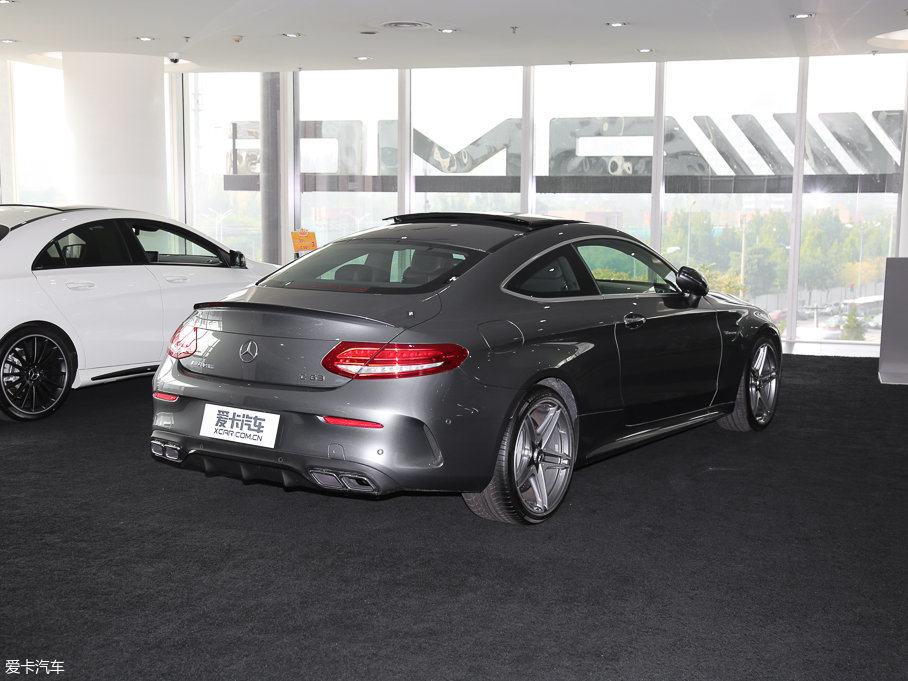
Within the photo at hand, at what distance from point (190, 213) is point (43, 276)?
1056 cm

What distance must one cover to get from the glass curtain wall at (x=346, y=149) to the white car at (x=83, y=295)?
790 centimetres

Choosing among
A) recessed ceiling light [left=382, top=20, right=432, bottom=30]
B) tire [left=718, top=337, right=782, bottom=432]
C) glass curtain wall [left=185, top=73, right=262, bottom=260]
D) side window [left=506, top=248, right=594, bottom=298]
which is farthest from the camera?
glass curtain wall [left=185, top=73, right=262, bottom=260]

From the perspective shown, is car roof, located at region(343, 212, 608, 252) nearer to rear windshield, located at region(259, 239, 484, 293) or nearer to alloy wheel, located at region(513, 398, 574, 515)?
rear windshield, located at region(259, 239, 484, 293)

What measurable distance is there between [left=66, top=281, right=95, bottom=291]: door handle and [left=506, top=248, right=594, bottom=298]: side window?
352cm

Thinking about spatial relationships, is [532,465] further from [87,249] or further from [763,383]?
[87,249]

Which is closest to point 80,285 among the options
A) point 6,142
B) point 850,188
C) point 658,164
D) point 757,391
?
point 757,391

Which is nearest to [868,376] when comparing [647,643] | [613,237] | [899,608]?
[613,237]

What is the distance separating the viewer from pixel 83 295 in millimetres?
6438

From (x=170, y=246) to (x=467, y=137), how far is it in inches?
316

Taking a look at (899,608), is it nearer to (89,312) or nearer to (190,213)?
(89,312)

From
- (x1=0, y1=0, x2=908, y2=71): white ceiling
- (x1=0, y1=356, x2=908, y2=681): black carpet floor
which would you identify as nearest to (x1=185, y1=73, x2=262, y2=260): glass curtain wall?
(x1=0, y1=0, x2=908, y2=71): white ceiling

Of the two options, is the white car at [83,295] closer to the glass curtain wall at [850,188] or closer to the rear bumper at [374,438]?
the rear bumper at [374,438]

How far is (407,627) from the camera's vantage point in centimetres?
320

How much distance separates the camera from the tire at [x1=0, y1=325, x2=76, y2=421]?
6.11 metres
